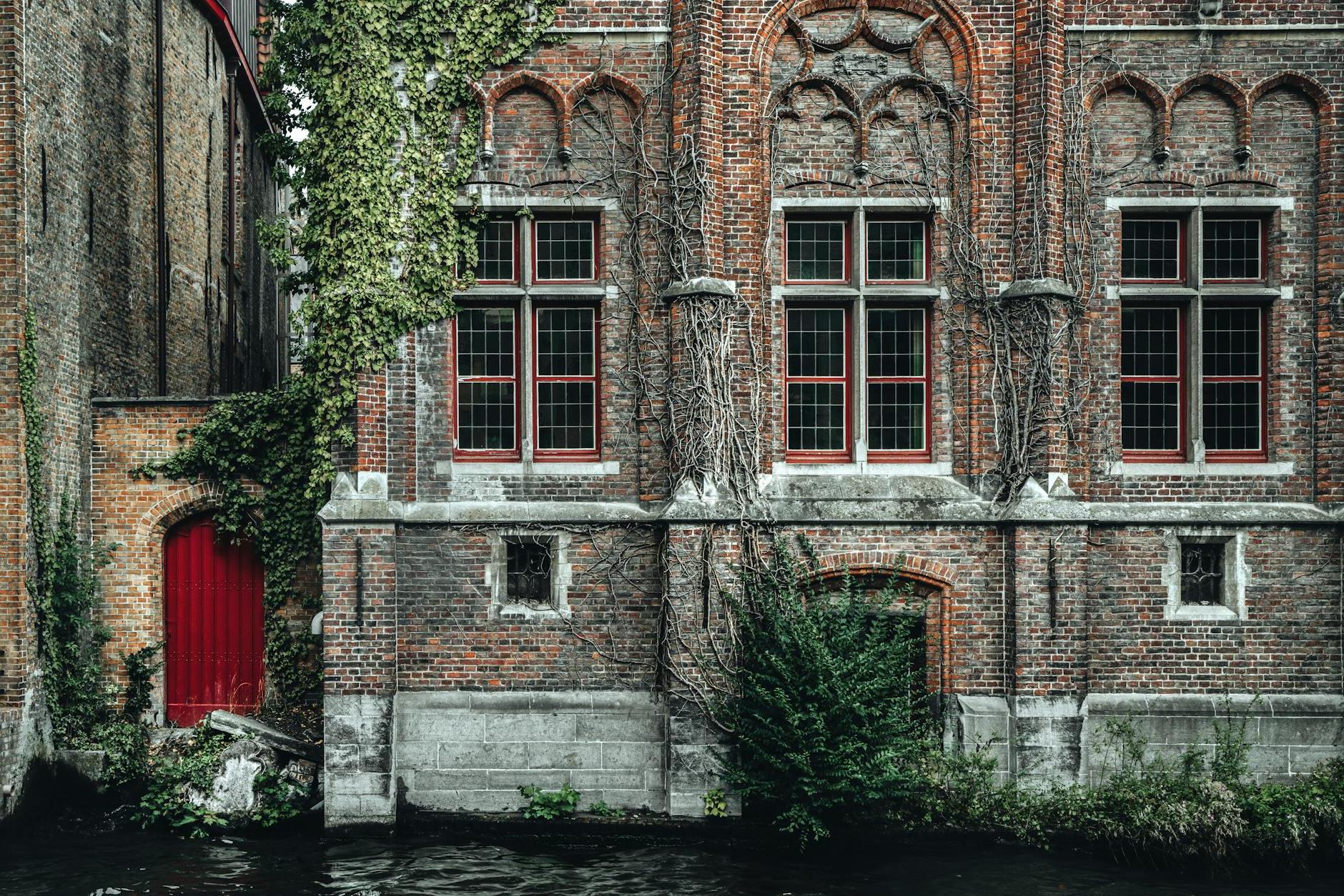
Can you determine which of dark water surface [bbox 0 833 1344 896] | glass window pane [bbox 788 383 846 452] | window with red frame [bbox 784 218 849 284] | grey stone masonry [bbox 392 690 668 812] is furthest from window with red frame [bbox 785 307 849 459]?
dark water surface [bbox 0 833 1344 896]

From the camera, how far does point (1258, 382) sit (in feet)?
35.2

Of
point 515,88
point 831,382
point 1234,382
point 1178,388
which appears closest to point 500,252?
point 515,88

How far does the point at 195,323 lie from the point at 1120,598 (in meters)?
13.2

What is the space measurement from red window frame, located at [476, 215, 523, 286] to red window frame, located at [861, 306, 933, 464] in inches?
148

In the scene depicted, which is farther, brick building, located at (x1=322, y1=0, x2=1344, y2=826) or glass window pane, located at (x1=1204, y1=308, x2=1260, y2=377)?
glass window pane, located at (x1=1204, y1=308, x2=1260, y2=377)

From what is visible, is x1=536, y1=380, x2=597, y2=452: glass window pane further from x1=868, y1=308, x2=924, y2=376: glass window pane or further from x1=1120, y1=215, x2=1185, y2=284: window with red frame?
x1=1120, y1=215, x2=1185, y2=284: window with red frame

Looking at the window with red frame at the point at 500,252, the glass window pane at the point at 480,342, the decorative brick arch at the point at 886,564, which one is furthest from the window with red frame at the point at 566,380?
the decorative brick arch at the point at 886,564

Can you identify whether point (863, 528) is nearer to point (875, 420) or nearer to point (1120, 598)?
point (875, 420)

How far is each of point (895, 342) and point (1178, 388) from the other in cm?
311

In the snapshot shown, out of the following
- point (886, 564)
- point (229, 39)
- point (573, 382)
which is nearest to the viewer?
point (886, 564)

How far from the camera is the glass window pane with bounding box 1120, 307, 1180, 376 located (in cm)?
1073

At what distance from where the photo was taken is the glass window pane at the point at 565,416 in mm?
10656

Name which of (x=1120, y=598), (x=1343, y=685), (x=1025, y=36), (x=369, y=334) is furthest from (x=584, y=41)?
(x=1343, y=685)

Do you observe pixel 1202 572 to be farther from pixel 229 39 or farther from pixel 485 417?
pixel 229 39
